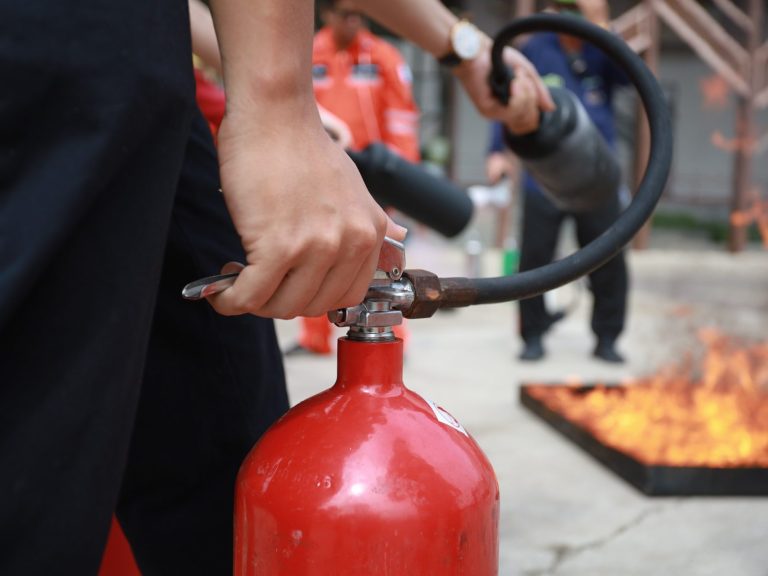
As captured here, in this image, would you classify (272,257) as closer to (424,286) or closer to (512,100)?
(424,286)

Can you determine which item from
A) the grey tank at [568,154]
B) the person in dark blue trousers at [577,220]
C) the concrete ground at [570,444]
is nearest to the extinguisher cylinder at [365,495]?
the grey tank at [568,154]

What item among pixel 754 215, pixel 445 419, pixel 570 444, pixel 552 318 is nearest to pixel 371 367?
pixel 445 419

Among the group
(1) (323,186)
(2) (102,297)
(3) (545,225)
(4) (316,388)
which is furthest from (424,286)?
(3) (545,225)

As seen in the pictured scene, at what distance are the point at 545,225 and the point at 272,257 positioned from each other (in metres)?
3.45

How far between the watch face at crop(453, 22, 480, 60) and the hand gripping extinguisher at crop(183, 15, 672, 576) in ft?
1.80

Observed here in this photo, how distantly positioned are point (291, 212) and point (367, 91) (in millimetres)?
3782

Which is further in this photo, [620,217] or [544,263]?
[544,263]

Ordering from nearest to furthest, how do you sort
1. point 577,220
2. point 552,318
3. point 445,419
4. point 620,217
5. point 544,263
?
1. point 445,419
2. point 620,217
3. point 577,220
4. point 544,263
5. point 552,318

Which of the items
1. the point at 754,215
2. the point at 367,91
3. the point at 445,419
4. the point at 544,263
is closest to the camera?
the point at 445,419

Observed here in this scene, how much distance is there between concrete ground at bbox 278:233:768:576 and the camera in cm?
195

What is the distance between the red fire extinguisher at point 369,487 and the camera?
856 mm

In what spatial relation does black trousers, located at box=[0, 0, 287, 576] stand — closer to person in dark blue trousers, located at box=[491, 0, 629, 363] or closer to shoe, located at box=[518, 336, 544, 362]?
person in dark blue trousers, located at box=[491, 0, 629, 363]

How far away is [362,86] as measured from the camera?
440cm

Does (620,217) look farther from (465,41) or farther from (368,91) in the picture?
(368,91)
